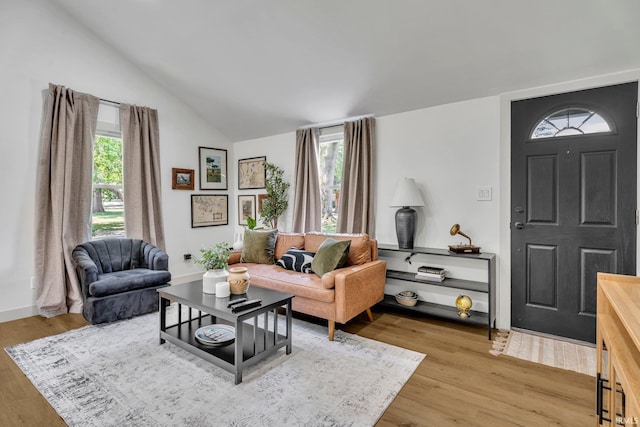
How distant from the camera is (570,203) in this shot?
2.81 metres

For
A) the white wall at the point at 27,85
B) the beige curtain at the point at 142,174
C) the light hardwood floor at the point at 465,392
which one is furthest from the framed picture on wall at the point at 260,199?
the light hardwood floor at the point at 465,392

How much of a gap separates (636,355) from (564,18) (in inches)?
89.7

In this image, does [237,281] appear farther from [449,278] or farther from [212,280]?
[449,278]

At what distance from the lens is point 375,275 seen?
3.32m

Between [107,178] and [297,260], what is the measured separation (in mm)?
2856

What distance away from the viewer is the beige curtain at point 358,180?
12.9ft

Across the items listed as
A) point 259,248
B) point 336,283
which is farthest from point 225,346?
point 259,248

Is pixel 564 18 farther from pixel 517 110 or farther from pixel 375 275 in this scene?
pixel 375 275

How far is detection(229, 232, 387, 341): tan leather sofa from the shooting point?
287 centimetres

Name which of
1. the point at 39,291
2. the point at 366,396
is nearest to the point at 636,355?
the point at 366,396

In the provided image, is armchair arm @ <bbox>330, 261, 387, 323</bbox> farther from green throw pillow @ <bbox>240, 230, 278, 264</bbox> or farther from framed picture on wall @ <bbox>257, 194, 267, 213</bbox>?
framed picture on wall @ <bbox>257, 194, 267, 213</bbox>

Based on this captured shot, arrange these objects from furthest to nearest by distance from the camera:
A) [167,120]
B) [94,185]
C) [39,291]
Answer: [167,120]
[94,185]
[39,291]

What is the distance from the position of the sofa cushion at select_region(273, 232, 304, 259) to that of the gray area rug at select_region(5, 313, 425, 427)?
1272 mm

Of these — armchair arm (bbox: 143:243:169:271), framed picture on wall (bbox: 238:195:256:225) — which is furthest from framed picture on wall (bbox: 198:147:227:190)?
armchair arm (bbox: 143:243:169:271)
